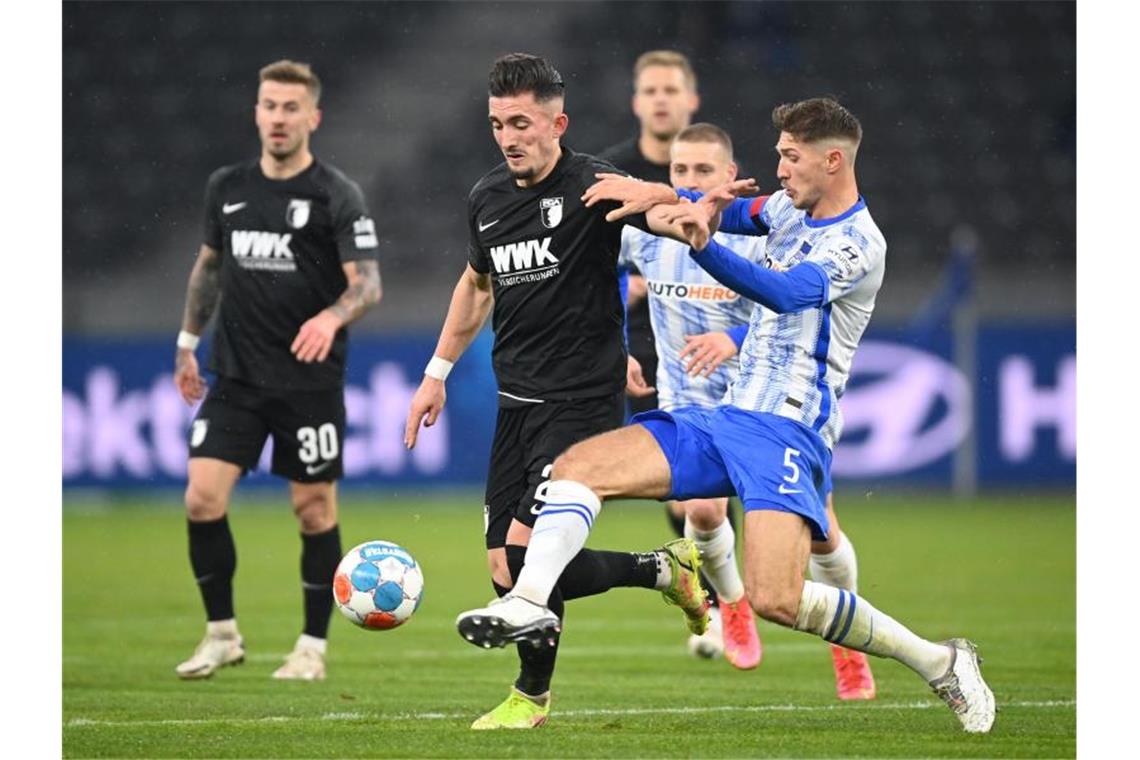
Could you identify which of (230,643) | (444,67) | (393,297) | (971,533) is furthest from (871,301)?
(444,67)

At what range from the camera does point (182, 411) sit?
51.1ft

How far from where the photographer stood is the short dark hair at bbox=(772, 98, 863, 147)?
18.8ft

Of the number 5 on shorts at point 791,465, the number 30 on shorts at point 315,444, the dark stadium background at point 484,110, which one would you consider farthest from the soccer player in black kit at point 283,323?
the dark stadium background at point 484,110

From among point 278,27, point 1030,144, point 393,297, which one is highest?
point 278,27

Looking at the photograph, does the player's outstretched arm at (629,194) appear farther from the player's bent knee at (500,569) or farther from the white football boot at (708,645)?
the white football boot at (708,645)

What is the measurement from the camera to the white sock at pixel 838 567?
6.66m

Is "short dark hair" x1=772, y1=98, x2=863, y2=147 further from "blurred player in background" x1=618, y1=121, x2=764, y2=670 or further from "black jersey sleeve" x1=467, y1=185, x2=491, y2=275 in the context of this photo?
"blurred player in background" x1=618, y1=121, x2=764, y2=670

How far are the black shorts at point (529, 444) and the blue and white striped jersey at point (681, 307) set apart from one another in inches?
57.0

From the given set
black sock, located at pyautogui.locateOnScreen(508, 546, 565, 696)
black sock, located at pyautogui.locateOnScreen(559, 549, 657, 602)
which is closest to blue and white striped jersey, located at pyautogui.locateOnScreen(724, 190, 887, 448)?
black sock, located at pyautogui.locateOnScreen(559, 549, 657, 602)

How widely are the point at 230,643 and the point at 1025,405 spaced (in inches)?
400

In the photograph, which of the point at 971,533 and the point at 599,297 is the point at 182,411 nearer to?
the point at 971,533

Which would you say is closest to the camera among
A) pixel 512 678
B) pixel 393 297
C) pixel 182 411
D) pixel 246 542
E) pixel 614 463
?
pixel 614 463

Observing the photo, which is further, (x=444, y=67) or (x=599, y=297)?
(x=444, y=67)

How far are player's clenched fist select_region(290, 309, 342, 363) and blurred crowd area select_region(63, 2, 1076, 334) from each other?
1007 cm
